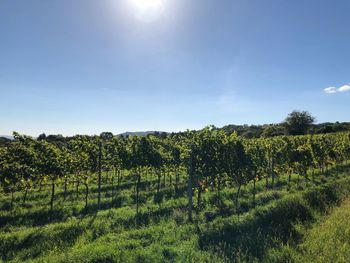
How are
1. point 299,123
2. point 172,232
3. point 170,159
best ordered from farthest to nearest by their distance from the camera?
point 299,123 < point 170,159 < point 172,232

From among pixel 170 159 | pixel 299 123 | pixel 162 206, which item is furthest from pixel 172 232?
pixel 299 123

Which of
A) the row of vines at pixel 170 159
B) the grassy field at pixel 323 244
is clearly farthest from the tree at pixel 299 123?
the grassy field at pixel 323 244

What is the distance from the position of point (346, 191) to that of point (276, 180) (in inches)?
353

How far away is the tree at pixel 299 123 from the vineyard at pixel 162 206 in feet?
168

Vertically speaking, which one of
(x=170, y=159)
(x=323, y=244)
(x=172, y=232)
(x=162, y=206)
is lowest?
(x=162, y=206)

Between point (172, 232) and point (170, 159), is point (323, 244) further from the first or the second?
point (170, 159)

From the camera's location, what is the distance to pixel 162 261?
8008mm

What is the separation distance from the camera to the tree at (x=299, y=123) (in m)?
75.8

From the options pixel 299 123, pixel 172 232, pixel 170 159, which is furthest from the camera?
pixel 299 123

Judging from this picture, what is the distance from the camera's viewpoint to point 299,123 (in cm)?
7606

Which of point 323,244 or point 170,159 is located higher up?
point 170,159

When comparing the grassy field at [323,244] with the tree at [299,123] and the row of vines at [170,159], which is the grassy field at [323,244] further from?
the tree at [299,123]

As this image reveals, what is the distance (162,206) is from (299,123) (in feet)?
229

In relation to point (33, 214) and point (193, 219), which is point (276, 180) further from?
point (33, 214)
